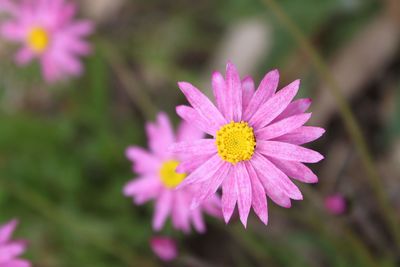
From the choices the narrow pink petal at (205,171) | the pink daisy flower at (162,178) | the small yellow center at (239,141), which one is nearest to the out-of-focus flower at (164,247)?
the pink daisy flower at (162,178)

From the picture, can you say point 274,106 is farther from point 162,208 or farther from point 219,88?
point 162,208

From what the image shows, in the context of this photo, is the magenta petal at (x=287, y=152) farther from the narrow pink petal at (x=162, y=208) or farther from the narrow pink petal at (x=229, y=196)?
the narrow pink petal at (x=162, y=208)

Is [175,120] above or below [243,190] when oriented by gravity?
above

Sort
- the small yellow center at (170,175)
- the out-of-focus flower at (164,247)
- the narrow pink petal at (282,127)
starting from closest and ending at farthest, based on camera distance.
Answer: the narrow pink petal at (282,127) < the out-of-focus flower at (164,247) < the small yellow center at (170,175)

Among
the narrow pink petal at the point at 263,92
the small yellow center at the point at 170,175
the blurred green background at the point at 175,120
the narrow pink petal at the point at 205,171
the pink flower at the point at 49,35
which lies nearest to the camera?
the narrow pink petal at the point at 263,92

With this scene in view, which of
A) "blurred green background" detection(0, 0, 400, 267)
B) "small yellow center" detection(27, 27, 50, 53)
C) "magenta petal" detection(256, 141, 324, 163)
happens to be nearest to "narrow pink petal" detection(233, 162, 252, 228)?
"magenta petal" detection(256, 141, 324, 163)

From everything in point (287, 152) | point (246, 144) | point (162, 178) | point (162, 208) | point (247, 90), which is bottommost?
point (287, 152)

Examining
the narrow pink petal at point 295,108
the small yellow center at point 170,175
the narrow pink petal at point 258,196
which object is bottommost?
the narrow pink petal at point 258,196

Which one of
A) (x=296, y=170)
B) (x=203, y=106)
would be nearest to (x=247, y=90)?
(x=203, y=106)
